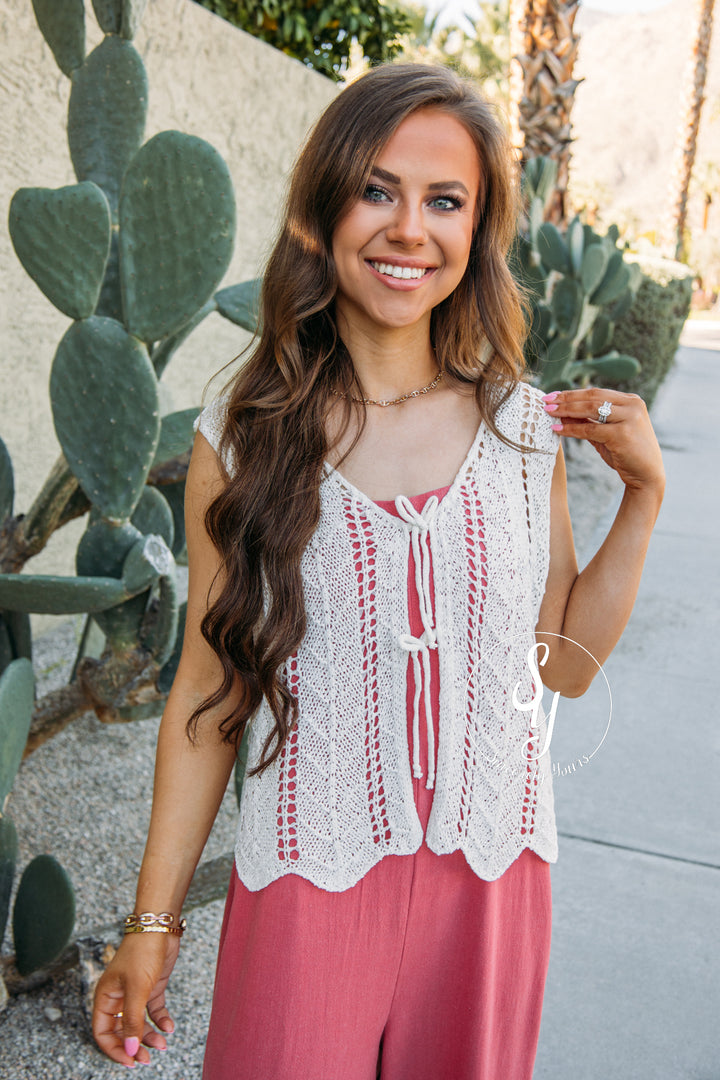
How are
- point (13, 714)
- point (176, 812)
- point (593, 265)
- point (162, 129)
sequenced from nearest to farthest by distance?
point (176, 812)
point (13, 714)
point (162, 129)
point (593, 265)

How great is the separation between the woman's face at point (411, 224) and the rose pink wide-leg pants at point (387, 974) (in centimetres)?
30

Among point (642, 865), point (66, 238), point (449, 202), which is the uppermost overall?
point (449, 202)

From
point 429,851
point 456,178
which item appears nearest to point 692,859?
point 429,851

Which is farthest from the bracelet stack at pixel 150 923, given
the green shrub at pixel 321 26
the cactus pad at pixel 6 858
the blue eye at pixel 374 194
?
the green shrub at pixel 321 26

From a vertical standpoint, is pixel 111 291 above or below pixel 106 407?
above

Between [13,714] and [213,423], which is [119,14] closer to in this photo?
[213,423]

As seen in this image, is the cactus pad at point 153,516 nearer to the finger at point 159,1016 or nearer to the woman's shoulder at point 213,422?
the woman's shoulder at point 213,422

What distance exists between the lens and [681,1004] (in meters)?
2.54

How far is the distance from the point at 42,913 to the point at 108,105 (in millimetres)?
1867

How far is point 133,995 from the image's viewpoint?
55.2 inches

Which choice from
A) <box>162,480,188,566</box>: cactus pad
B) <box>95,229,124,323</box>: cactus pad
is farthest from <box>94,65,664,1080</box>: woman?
<box>162,480,188,566</box>: cactus pad

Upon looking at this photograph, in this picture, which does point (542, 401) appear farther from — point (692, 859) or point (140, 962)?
point (692, 859)

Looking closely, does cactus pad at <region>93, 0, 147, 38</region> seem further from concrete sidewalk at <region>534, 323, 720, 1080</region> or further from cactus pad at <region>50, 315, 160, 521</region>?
concrete sidewalk at <region>534, 323, 720, 1080</region>

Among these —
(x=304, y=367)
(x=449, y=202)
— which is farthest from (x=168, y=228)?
(x=449, y=202)
